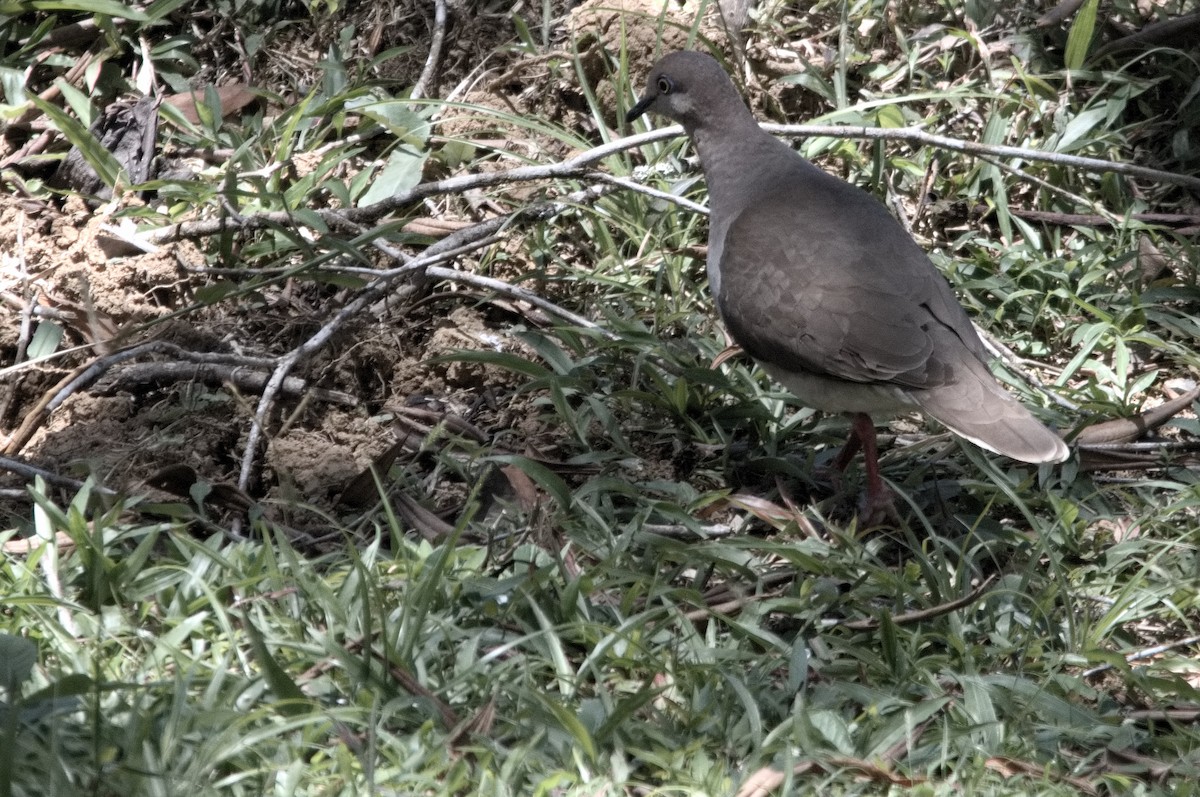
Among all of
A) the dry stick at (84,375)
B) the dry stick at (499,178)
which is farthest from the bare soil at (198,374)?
the dry stick at (499,178)

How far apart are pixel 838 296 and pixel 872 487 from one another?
26.1 inches

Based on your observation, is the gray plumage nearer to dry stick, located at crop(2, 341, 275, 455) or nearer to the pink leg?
the pink leg

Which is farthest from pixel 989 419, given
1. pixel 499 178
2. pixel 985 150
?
pixel 499 178

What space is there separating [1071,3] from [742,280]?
2836 mm

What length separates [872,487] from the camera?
14.7 feet

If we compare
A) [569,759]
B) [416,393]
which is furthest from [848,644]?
[416,393]

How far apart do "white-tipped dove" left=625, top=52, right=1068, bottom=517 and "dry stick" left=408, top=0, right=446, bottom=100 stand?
1.90m

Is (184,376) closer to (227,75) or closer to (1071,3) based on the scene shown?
(227,75)

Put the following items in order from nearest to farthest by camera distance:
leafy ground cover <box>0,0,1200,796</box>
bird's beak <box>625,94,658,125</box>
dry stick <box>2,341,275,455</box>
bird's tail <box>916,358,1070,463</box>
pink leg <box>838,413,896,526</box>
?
leafy ground cover <box>0,0,1200,796</box>
bird's tail <box>916,358,1070,463</box>
pink leg <box>838,413,896,526</box>
dry stick <box>2,341,275,455</box>
bird's beak <box>625,94,658,125</box>

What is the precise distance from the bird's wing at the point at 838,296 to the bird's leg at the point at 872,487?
1.05ft

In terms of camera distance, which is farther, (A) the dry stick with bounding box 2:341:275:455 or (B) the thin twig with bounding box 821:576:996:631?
(A) the dry stick with bounding box 2:341:275:455

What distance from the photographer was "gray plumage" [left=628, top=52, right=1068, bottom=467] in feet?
13.9

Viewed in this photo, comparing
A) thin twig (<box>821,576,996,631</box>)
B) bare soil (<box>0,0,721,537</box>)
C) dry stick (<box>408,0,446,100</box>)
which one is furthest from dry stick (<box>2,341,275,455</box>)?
thin twig (<box>821,576,996,631</box>)

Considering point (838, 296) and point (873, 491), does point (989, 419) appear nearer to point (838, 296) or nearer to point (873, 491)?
point (873, 491)
